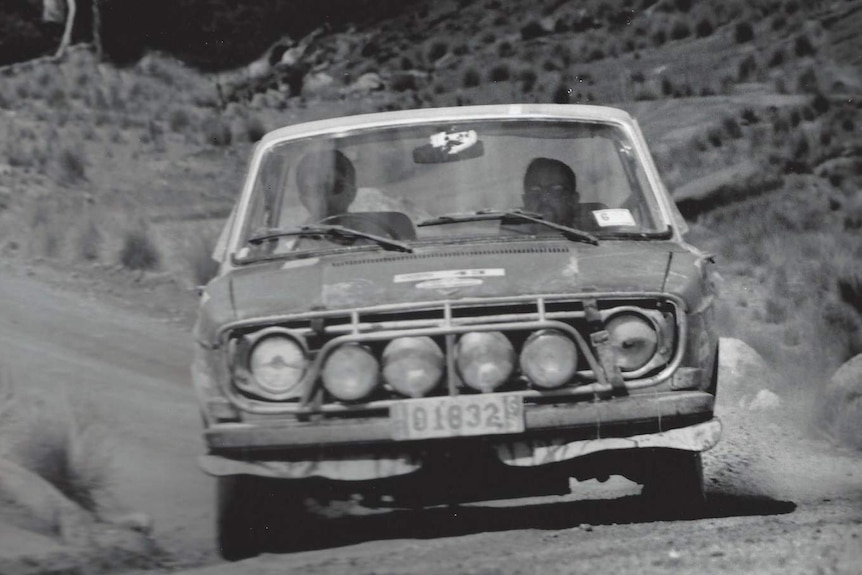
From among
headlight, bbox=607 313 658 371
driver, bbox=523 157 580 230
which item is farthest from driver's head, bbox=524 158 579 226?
headlight, bbox=607 313 658 371

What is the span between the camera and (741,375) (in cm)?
829

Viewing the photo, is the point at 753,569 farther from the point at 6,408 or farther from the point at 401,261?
the point at 6,408

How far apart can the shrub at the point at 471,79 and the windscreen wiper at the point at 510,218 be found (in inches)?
1005

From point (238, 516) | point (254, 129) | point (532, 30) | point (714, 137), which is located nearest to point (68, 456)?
point (238, 516)

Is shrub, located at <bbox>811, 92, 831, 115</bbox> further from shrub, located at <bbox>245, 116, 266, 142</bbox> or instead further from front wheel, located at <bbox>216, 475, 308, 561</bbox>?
front wheel, located at <bbox>216, 475, 308, 561</bbox>

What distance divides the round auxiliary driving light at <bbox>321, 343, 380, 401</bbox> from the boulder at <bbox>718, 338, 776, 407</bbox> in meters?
3.96

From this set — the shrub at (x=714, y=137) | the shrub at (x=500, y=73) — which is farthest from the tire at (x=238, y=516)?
the shrub at (x=500, y=73)

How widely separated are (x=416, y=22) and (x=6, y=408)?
29030 millimetres

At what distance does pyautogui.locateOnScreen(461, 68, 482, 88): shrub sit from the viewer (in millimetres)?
30688

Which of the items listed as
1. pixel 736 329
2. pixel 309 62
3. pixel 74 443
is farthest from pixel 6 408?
pixel 309 62

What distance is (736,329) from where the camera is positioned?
10.6 metres

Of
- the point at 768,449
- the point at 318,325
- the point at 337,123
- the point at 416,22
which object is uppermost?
the point at 416,22

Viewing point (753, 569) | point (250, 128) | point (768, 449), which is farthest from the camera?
point (250, 128)

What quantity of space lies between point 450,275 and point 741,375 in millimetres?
4065
